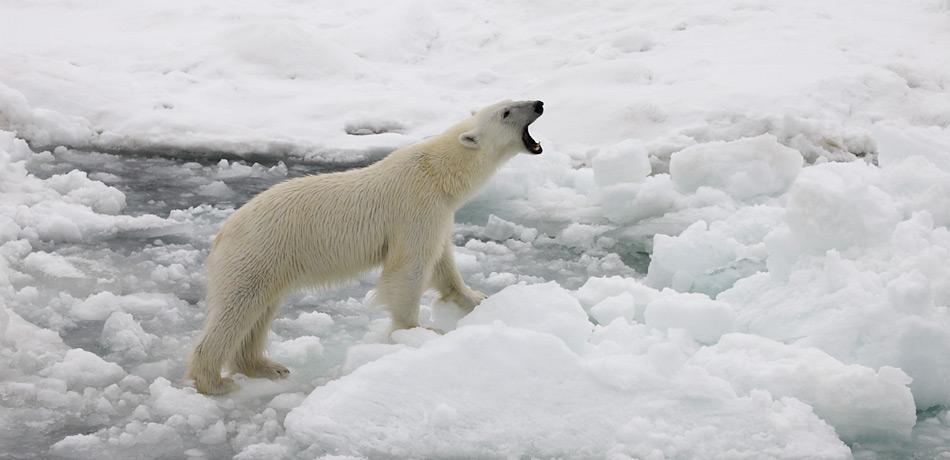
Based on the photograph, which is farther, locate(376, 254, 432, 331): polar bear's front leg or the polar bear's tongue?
the polar bear's tongue

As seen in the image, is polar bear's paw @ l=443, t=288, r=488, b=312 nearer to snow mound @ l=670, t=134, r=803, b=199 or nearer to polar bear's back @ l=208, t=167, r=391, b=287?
polar bear's back @ l=208, t=167, r=391, b=287

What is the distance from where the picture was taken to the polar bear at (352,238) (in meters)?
4.54

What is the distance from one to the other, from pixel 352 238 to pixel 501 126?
938mm

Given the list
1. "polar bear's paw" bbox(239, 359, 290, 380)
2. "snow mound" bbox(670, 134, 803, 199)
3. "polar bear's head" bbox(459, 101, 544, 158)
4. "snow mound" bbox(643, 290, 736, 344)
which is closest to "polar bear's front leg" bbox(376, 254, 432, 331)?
"polar bear's paw" bbox(239, 359, 290, 380)

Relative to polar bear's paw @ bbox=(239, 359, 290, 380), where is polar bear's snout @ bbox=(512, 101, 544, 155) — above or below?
above

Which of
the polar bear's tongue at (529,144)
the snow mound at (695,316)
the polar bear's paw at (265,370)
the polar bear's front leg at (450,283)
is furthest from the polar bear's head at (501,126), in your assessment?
the polar bear's paw at (265,370)

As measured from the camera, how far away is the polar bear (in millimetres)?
4539

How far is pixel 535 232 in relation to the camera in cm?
690

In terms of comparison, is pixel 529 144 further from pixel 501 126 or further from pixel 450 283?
pixel 450 283

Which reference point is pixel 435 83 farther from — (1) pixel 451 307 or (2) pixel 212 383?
(2) pixel 212 383

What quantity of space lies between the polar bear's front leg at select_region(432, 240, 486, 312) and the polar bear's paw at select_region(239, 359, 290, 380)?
3.11 feet

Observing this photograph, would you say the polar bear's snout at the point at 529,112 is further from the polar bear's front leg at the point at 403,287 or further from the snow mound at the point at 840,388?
the snow mound at the point at 840,388

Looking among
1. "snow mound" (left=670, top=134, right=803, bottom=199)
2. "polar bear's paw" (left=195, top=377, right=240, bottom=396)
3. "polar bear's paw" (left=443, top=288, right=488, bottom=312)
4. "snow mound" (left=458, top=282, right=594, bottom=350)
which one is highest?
"polar bear's paw" (left=195, top=377, right=240, bottom=396)

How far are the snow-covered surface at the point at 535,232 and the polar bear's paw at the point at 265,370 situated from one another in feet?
0.33
